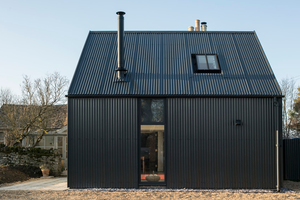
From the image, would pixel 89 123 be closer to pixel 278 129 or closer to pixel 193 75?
pixel 193 75

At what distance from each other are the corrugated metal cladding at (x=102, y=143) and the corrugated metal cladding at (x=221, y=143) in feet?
4.13

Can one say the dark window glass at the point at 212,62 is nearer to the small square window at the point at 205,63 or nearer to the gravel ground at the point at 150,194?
the small square window at the point at 205,63

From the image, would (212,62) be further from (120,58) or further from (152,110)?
(120,58)

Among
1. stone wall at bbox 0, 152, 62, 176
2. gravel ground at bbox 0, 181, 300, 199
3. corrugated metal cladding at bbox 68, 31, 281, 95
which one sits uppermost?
corrugated metal cladding at bbox 68, 31, 281, 95

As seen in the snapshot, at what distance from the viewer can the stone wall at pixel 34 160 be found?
562 inches

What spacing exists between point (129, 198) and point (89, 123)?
9.30 feet

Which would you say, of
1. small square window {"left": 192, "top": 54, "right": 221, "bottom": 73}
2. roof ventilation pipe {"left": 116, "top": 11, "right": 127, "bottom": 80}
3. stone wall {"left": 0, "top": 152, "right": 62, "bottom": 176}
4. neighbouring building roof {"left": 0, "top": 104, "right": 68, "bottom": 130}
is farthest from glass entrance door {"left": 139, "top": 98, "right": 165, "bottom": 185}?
neighbouring building roof {"left": 0, "top": 104, "right": 68, "bottom": 130}

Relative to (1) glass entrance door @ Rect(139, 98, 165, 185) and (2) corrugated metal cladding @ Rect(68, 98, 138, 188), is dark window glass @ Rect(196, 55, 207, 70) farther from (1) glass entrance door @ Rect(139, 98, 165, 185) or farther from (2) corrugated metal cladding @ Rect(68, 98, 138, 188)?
(2) corrugated metal cladding @ Rect(68, 98, 138, 188)

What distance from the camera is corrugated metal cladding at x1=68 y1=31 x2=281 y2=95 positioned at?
10.5 meters

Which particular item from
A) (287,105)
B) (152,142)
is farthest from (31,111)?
(287,105)

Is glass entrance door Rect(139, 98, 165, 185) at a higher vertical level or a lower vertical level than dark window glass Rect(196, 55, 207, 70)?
lower

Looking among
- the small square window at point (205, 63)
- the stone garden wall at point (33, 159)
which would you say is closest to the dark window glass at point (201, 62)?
the small square window at point (205, 63)

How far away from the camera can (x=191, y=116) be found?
10.3 meters

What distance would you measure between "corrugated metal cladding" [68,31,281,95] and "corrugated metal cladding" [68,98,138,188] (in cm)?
50
